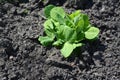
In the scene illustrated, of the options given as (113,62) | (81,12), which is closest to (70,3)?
(81,12)

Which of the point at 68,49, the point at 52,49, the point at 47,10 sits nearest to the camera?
the point at 68,49

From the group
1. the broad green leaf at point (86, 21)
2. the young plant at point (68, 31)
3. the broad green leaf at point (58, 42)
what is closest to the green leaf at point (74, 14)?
the young plant at point (68, 31)

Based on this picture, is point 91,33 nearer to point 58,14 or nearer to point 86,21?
point 86,21

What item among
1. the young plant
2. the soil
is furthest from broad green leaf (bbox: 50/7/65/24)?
the soil

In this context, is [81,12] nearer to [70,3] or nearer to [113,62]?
[70,3]

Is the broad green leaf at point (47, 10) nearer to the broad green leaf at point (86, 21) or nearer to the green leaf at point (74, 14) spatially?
the green leaf at point (74, 14)


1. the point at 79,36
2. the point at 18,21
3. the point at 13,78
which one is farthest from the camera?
Result: the point at 18,21

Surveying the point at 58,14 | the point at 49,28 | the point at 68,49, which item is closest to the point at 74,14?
the point at 58,14
